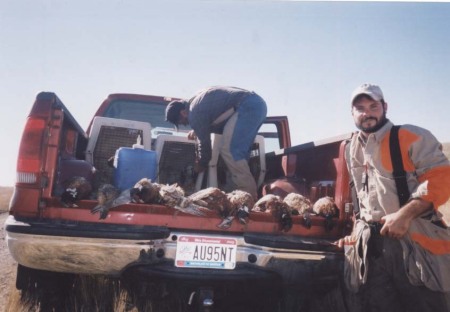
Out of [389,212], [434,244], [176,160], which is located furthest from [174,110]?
[434,244]

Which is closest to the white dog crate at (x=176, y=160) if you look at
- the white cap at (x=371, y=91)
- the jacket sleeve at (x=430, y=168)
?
the white cap at (x=371, y=91)

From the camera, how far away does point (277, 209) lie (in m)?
2.88

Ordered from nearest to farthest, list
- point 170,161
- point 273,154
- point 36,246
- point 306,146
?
point 36,246 < point 306,146 < point 170,161 < point 273,154

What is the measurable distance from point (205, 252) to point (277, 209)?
677mm

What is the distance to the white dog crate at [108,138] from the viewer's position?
3994 mm

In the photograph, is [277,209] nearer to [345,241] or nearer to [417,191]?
[345,241]

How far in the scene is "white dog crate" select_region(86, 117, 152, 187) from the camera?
3.99m

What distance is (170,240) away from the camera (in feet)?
8.38

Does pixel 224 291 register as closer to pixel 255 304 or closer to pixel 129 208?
→ pixel 255 304

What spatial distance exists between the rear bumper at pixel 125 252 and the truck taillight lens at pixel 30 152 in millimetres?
312

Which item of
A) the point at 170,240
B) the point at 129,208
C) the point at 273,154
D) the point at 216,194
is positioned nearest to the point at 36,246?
the point at 129,208

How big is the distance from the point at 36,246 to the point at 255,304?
1.87m

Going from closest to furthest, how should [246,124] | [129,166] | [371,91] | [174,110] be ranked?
[371,91]
[129,166]
[246,124]
[174,110]

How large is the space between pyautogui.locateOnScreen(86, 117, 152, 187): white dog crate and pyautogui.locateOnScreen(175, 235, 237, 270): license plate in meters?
1.70
